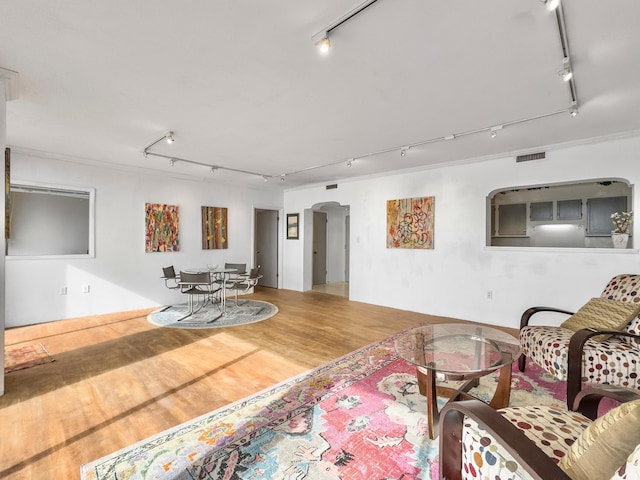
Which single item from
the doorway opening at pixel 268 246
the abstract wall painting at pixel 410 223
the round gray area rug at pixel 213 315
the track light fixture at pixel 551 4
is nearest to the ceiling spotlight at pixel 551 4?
the track light fixture at pixel 551 4

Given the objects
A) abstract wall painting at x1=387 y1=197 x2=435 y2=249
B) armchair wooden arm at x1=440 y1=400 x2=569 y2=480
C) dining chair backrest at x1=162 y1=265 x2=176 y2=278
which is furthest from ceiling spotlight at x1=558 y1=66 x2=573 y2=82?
dining chair backrest at x1=162 y1=265 x2=176 y2=278

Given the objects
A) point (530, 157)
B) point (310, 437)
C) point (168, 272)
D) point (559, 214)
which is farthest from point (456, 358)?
point (559, 214)

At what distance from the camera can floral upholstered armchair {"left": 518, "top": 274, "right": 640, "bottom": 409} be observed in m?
2.29

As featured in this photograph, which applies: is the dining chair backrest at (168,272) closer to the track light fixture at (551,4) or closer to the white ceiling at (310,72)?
the white ceiling at (310,72)

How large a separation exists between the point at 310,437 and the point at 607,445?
1.61 m

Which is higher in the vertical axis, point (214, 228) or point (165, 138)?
point (165, 138)

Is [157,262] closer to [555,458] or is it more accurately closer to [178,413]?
[178,413]

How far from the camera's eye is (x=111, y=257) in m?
5.51

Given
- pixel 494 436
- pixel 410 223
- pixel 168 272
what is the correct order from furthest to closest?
pixel 410 223 < pixel 168 272 < pixel 494 436

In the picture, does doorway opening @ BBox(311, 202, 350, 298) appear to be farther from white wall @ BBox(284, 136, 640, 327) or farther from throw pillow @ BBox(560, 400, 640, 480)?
throw pillow @ BBox(560, 400, 640, 480)

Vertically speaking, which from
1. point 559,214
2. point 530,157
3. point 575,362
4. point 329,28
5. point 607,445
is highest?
point 329,28

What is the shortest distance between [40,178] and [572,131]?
25.2 ft

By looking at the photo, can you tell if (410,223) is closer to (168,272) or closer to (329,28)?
(329,28)

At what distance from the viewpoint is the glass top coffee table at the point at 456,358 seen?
80.9 inches
